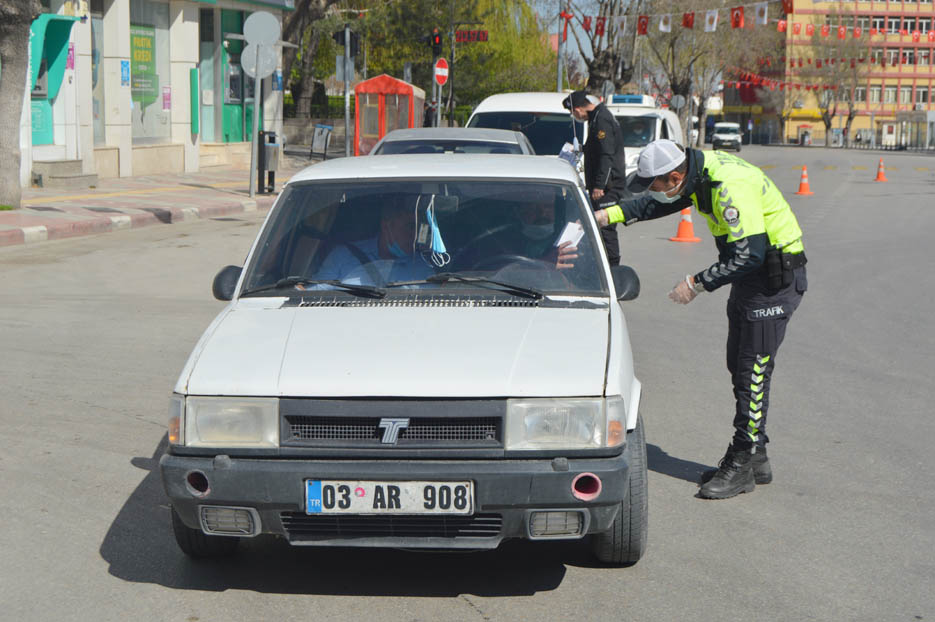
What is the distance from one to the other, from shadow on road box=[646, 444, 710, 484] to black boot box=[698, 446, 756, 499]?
24 centimetres

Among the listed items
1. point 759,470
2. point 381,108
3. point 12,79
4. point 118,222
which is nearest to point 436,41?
point 381,108

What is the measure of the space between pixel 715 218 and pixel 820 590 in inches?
68.8

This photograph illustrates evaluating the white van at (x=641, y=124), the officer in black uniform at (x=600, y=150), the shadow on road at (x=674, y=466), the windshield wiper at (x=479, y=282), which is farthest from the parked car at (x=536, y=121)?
the windshield wiper at (x=479, y=282)

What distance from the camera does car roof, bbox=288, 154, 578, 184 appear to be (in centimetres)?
514

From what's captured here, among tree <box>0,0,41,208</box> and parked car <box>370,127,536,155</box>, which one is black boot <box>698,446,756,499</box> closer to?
parked car <box>370,127,536,155</box>

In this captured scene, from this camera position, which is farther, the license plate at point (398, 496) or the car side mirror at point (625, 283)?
the car side mirror at point (625, 283)

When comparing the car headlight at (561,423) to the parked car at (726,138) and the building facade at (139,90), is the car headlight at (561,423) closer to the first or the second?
the building facade at (139,90)

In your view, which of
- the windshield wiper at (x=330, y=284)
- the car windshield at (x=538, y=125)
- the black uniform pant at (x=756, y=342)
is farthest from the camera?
the car windshield at (x=538, y=125)

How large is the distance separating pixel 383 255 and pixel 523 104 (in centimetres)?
1367

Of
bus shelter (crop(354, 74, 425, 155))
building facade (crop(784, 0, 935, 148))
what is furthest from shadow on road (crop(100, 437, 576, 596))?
building facade (crop(784, 0, 935, 148))

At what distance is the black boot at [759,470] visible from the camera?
5.47 metres

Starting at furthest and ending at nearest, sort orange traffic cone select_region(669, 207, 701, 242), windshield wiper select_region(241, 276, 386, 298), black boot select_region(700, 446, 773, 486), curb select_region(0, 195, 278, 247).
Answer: orange traffic cone select_region(669, 207, 701, 242) → curb select_region(0, 195, 278, 247) → black boot select_region(700, 446, 773, 486) → windshield wiper select_region(241, 276, 386, 298)

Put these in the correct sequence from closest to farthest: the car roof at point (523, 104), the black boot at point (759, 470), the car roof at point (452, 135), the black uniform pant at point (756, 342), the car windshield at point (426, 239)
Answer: the car windshield at point (426, 239)
the black uniform pant at point (756, 342)
the black boot at point (759, 470)
the car roof at point (452, 135)
the car roof at point (523, 104)

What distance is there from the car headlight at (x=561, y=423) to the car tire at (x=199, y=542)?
1.23 metres
